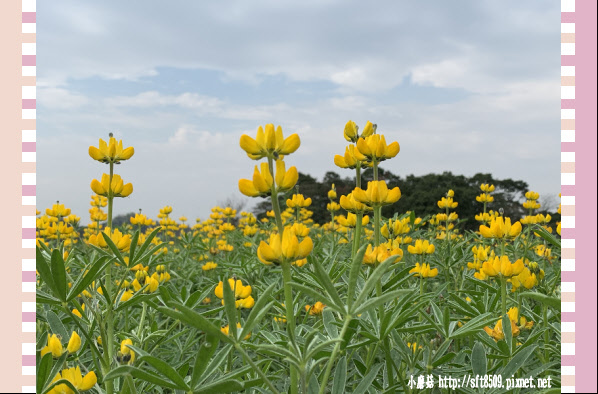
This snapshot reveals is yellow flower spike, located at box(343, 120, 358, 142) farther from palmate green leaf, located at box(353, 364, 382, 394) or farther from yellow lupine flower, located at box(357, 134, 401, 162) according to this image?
palmate green leaf, located at box(353, 364, 382, 394)

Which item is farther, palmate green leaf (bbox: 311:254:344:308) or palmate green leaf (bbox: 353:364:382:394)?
palmate green leaf (bbox: 353:364:382:394)

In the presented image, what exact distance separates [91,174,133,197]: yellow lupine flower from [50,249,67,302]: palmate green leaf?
48cm

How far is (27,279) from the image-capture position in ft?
3.94

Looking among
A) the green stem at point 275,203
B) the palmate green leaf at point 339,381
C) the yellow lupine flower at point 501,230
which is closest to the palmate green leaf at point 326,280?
the green stem at point 275,203

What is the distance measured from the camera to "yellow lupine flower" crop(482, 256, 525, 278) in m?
1.91

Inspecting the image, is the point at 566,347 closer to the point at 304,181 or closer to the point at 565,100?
the point at 565,100

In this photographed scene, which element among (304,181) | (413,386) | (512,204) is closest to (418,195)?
(512,204)

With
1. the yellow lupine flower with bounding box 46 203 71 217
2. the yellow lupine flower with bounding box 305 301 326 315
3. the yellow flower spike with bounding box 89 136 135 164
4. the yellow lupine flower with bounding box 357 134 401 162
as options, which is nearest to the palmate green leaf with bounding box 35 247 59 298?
the yellow flower spike with bounding box 89 136 135 164

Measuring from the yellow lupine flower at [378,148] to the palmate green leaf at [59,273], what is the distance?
952 mm

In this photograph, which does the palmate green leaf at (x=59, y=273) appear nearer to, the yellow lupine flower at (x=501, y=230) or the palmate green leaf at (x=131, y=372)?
the palmate green leaf at (x=131, y=372)

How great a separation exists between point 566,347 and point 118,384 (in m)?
1.49

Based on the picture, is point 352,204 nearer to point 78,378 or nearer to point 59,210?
point 78,378

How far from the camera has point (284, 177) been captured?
3.34ft

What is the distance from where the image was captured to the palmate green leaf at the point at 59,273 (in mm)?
1211
